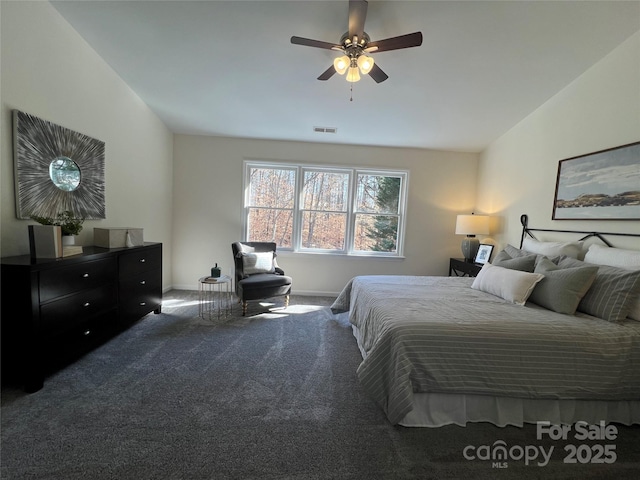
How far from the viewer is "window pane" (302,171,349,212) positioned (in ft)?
14.9

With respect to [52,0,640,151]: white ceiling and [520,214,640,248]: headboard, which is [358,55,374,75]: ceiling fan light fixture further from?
[520,214,640,248]: headboard

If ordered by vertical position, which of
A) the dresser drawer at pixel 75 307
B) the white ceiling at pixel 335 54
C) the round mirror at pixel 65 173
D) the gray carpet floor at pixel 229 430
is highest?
the white ceiling at pixel 335 54

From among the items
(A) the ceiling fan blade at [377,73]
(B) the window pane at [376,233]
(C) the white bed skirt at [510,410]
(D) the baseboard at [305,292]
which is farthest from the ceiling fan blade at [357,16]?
(D) the baseboard at [305,292]

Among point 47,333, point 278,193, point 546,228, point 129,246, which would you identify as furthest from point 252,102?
point 546,228

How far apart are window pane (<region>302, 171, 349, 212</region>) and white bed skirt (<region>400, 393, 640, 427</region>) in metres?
3.26

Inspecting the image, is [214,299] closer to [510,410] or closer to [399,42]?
[510,410]

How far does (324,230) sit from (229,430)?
10.9 ft

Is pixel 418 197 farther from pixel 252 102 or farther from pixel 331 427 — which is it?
pixel 331 427

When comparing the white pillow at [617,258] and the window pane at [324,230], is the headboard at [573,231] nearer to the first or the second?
the white pillow at [617,258]

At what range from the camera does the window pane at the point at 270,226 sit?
4566mm

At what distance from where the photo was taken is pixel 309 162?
4.42m

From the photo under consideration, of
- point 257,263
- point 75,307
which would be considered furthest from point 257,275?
point 75,307

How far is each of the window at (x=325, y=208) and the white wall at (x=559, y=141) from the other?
1.37 m

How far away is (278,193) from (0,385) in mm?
3541
